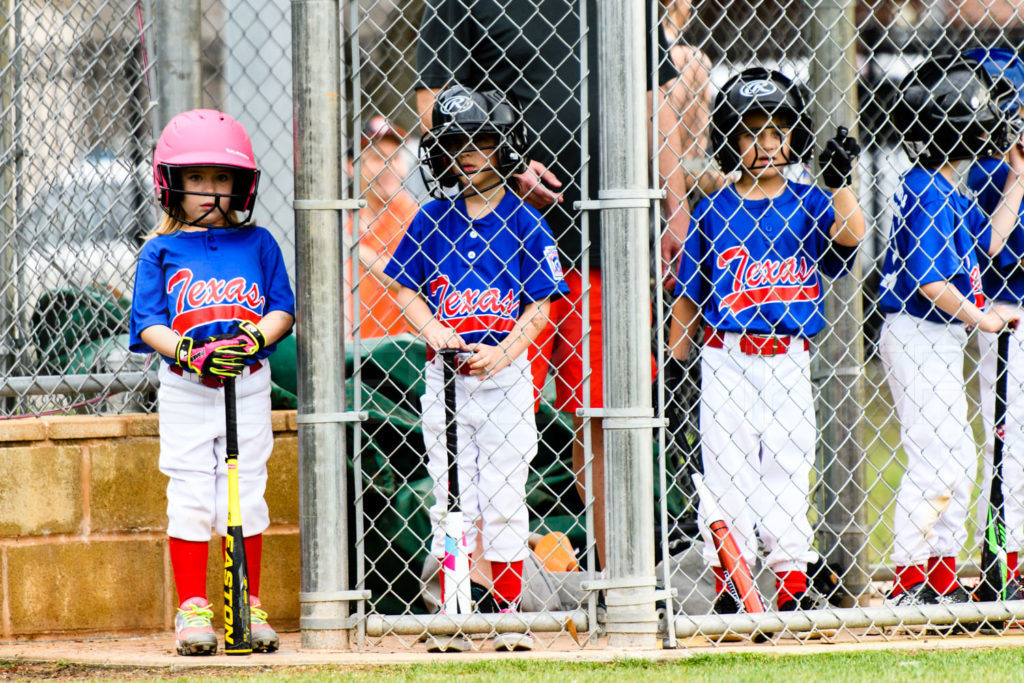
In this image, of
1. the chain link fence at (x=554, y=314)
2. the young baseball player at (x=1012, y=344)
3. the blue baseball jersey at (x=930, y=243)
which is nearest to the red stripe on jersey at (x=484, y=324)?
the chain link fence at (x=554, y=314)

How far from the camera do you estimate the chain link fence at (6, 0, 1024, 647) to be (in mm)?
3482

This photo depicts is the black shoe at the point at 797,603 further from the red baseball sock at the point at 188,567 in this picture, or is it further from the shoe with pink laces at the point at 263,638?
the red baseball sock at the point at 188,567

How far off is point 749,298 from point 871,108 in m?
4.25

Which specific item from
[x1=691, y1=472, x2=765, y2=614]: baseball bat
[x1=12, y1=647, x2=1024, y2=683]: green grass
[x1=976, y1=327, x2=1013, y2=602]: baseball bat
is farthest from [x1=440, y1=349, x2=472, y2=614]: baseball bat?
[x1=976, y1=327, x2=1013, y2=602]: baseball bat

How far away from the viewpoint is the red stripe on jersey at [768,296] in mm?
3889

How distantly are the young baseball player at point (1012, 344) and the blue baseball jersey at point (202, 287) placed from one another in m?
2.41

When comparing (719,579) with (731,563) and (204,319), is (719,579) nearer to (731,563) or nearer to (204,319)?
(731,563)

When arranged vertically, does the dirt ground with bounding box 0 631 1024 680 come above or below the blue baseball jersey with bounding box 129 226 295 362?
below

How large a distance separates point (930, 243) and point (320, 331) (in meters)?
2.05

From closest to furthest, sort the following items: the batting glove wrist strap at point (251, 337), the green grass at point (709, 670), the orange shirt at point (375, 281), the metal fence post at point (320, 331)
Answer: the green grass at point (709, 670) → the metal fence post at point (320, 331) → the batting glove wrist strap at point (251, 337) → the orange shirt at point (375, 281)

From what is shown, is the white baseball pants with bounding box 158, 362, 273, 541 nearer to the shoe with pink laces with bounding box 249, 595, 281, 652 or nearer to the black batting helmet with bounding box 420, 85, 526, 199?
the shoe with pink laces with bounding box 249, 595, 281, 652

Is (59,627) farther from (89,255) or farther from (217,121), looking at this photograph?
(217,121)

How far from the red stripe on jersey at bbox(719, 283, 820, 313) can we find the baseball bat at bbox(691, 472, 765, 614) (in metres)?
0.62

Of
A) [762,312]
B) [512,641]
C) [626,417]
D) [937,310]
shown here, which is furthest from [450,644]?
[937,310]
